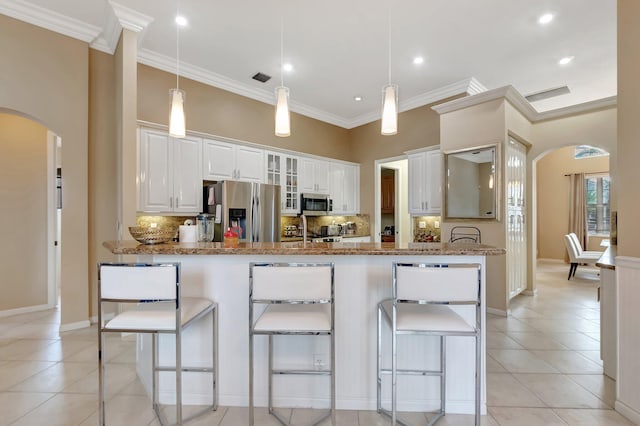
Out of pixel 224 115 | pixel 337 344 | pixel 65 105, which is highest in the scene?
pixel 224 115

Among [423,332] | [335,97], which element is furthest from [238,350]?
[335,97]

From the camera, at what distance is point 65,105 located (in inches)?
131

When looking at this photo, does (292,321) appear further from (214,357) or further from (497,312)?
(497,312)

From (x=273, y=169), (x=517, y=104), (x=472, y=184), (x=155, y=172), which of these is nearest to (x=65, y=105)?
(x=155, y=172)

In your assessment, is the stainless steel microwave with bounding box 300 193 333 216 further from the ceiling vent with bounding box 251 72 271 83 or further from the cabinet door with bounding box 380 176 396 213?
the ceiling vent with bounding box 251 72 271 83

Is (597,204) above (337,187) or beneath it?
beneath

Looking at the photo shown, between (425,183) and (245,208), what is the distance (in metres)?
2.94

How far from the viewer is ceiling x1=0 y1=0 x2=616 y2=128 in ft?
10.1

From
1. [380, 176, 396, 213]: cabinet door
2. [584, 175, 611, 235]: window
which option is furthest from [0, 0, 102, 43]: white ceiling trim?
[584, 175, 611, 235]: window

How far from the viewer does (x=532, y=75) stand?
445cm

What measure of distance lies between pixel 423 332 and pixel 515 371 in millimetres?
1593

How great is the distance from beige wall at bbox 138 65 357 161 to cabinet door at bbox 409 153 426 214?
1.84 metres

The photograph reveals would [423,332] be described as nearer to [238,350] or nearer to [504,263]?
[238,350]

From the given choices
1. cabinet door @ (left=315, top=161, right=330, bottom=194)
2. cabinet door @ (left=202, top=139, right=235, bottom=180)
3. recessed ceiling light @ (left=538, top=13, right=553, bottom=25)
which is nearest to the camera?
recessed ceiling light @ (left=538, top=13, right=553, bottom=25)
